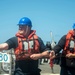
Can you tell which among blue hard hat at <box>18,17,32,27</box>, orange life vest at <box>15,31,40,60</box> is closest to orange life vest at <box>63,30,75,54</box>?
orange life vest at <box>15,31,40,60</box>

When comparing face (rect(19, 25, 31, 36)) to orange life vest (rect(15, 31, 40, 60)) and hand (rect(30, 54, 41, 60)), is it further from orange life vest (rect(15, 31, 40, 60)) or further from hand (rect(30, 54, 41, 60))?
hand (rect(30, 54, 41, 60))

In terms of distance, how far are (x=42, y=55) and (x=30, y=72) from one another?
497 mm

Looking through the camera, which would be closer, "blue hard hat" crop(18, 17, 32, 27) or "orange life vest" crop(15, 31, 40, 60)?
"orange life vest" crop(15, 31, 40, 60)

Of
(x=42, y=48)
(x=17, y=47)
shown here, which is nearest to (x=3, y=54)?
(x=17, y=47)

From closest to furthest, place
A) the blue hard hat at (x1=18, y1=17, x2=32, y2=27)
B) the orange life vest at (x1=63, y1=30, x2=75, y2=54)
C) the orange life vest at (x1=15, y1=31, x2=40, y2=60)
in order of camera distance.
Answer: the orange life vest at (x1=15, y1=31, x2=40, y2=60)
the blue hard hat at (x1=18, y1=17, x2=32, y2=27)
the orange life vest at (x1=63, y1=30, x2=75, y2=54)

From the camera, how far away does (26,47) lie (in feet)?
19.8

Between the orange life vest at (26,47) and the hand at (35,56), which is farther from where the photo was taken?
the orange life vest at (26,47)

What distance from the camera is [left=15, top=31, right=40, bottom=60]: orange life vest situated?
5.98 meters

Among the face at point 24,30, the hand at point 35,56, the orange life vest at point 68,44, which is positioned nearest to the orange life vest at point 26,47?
the face at point 24,30

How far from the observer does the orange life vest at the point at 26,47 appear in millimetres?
5980

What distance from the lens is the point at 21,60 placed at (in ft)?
19.8

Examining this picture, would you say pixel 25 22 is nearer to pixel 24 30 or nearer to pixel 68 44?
pixel 24 30

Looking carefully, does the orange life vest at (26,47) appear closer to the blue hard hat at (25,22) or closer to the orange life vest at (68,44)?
the blue hard hat at (25,22)

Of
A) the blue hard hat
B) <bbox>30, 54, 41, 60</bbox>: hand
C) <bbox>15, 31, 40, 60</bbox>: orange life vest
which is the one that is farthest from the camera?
the blue hard hat
